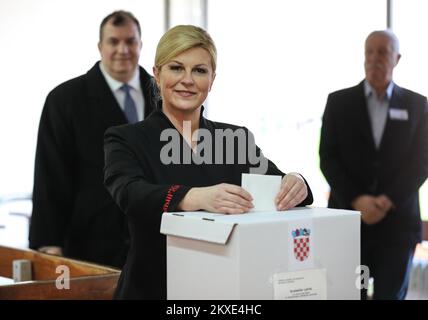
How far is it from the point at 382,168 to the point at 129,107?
4.16 ft

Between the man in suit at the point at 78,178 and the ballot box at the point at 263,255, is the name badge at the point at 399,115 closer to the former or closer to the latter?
the man in suit at the point at 78,178

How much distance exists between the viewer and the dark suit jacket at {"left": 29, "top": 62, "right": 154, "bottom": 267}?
9.57 feet

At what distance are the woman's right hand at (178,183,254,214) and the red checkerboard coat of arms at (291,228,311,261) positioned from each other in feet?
0.40

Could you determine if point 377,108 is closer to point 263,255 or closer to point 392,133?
point 392,133

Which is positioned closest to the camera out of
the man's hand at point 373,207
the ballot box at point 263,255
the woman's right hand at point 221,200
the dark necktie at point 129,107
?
the ballot box at point 263,255

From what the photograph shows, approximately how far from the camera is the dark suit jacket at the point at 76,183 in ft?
9.57

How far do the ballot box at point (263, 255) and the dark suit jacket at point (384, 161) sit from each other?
212 cm

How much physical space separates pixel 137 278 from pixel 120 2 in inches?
186

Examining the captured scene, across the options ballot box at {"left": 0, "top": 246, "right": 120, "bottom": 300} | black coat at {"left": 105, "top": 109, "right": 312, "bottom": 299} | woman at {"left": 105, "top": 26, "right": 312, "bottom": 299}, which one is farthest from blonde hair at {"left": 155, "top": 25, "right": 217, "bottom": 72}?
ballot box at {"left": 0, "top": 246, "right": 120, "bottom": 300}

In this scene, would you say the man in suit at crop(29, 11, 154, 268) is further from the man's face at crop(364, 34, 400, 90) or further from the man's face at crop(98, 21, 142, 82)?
the man's face at crop(364, 34, 400, 90)

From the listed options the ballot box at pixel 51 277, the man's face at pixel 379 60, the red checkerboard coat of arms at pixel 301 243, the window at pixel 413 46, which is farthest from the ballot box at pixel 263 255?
the window at pixel 413 46

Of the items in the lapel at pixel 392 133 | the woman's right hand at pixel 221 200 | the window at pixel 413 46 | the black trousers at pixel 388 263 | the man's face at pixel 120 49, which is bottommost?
the black trousers at pixel 388 263

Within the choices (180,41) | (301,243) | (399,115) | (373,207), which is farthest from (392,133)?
(301,243)

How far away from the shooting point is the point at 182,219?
1442 millimetres
